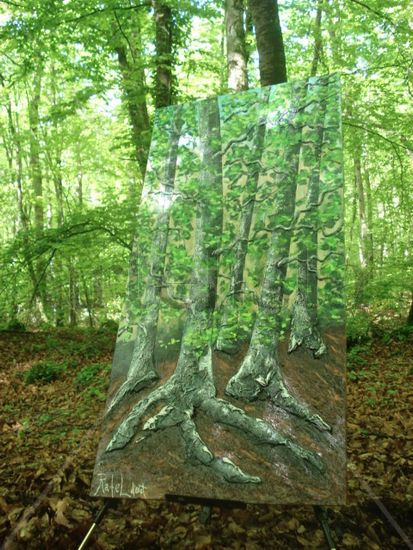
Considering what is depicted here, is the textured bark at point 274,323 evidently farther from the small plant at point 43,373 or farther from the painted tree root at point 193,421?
the small plant at point 43,373

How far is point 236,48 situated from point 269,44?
1.34 ft

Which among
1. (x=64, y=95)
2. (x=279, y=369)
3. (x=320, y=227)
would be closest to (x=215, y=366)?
(x=279, y=369)

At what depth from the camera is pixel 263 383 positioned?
2396 mm

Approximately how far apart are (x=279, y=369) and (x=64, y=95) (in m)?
12.8

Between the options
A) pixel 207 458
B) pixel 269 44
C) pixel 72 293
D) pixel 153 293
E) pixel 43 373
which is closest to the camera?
pixel 207 458

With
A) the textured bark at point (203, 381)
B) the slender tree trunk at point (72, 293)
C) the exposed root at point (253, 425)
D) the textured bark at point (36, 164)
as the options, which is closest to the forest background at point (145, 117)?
the slender tree trunk at point (72, 293)

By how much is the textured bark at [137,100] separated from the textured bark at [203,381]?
3.38 metres

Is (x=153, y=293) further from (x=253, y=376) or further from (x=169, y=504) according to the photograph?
(x=169, y=504)

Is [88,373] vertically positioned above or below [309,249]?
below

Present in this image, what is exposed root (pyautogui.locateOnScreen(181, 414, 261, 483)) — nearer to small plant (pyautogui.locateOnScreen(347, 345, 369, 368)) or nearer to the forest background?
the forest background

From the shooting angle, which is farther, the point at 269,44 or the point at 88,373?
the point at 88,373

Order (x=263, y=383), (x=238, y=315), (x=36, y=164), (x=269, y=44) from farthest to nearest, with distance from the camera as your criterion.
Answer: (x=36, y=164), (x=269, y=44), (x=238, y=315), (x=263, y=383)

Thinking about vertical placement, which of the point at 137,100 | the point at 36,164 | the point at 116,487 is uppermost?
the point at 36,164

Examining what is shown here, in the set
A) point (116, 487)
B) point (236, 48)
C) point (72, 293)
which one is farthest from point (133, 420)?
point (72, 293)
